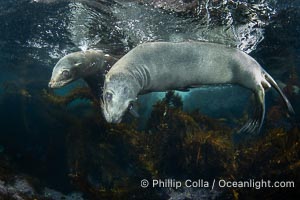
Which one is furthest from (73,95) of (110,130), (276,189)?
(276,189)

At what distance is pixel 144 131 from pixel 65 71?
3.74 meters

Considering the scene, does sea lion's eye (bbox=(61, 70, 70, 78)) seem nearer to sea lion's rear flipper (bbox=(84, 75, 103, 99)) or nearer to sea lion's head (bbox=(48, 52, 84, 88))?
sea lion's head (bbox=(48, 52, 84, 88))

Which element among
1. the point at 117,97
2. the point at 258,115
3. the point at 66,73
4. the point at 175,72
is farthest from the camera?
the point at 66,73

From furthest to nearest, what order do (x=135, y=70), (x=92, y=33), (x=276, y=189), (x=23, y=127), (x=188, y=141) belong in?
(x=23, y=127), (x=92, y=33), (x=188, y=141), (x=276, y=189), (x=135, y=70)

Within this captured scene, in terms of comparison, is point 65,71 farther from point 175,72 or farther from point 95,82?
point 175,72

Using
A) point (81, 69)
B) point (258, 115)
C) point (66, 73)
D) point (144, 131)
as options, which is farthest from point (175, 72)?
point (144, 131)

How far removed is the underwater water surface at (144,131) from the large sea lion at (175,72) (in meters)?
1.03

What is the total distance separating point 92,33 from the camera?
12.4 meters

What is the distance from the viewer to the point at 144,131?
9.44 m

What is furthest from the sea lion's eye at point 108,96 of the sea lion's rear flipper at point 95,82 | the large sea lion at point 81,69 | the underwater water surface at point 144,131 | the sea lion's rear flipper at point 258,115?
the sea lion's rear flipper at point 95,82

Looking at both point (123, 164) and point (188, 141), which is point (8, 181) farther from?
point (188, 141)

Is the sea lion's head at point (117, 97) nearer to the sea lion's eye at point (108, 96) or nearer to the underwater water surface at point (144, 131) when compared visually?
the sea lion's eye at point (108, 96)

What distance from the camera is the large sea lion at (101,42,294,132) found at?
4.37 metres

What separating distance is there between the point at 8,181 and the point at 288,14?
1051 centimetres
